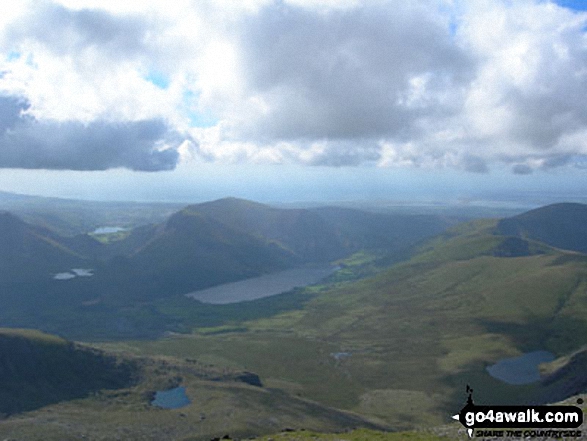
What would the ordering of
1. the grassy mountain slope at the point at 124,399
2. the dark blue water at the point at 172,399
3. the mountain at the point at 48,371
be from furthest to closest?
1. the mountain at the point at 48,371
2. the dark blue water at the point at 172,399
3. the grassy mountain slope at the point at 124,399

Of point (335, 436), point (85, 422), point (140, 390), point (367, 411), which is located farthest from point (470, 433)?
point (140, 390)

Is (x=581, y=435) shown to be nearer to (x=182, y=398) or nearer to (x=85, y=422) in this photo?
(x=85, y=422)

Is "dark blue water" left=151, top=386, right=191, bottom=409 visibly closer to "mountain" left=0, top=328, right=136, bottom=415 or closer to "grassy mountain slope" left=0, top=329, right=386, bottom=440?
"grassy mountain slope" left=0, top=329, right=386, bottom=440

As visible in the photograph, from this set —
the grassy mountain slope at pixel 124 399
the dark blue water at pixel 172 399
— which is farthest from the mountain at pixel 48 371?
the dark blue water at pixel 172 399

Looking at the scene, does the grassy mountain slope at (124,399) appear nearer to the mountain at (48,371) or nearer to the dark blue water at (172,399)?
the mountain at (48,371)

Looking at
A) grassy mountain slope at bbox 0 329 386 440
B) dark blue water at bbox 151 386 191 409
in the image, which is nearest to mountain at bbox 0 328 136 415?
grassy mountain slope at bbox 0 329 386 440

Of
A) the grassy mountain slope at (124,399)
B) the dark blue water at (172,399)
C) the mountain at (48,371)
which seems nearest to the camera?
the grassy mountain slope at (124,399)
